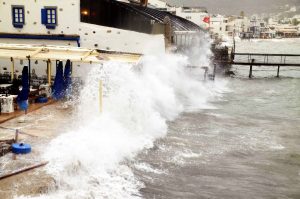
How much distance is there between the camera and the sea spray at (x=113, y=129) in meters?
12.2

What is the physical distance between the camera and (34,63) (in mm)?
26453

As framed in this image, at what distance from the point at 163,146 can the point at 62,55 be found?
21.7 feet

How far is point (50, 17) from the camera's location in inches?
1029

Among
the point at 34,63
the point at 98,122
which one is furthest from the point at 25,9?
the point at 98,122

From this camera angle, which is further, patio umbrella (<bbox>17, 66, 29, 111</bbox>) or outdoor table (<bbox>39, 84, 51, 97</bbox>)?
outdoor table (<bbox>39, 84, 51, 97</bbox>)

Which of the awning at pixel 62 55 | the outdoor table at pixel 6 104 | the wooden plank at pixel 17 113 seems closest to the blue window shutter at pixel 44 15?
the awning at pixel 62 55

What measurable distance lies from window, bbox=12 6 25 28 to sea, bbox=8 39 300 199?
19.4ft

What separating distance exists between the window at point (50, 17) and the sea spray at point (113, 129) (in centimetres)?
422

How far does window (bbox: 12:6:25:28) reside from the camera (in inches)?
1045

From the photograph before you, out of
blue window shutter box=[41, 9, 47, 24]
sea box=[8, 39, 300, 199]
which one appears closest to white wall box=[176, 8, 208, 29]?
sea box=[8, 39, 300, 199]

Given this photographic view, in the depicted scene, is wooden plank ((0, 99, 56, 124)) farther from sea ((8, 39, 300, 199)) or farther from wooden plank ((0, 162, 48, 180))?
wooden plank ((0, 162, 48, 180))

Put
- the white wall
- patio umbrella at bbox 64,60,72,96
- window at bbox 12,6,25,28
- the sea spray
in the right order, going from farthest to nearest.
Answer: the white wall < window at bbox 12,6,25,28 < patio umbrella at bbox 64,60,72,96 < the sea spray

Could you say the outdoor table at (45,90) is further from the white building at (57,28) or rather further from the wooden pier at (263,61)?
the wooden pier at (263,61)

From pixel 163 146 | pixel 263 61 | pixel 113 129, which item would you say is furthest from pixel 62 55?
pixel 263 61
